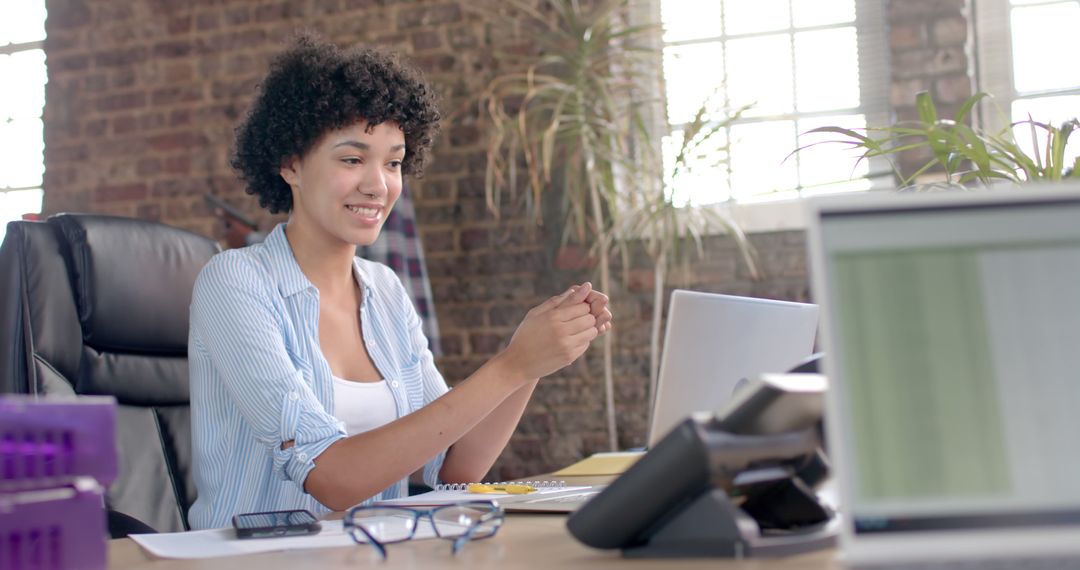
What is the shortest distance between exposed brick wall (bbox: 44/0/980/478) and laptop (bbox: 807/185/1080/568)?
2.77 meters

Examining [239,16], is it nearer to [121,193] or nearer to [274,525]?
[121,193]

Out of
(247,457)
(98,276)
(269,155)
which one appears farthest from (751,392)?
(269,155)

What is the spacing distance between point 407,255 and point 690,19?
131 cm

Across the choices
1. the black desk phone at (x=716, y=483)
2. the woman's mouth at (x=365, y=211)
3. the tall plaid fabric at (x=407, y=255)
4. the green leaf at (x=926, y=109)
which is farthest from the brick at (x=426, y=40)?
the black desk phone at (x=716, y=483)

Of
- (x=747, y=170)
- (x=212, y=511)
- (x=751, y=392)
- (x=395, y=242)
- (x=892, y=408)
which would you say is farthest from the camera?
(x=747, y=170)

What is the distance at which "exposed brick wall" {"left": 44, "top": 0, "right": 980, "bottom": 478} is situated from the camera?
138 inches

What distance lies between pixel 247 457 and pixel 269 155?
67 cm

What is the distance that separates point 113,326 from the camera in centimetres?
185

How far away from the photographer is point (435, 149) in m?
3.74

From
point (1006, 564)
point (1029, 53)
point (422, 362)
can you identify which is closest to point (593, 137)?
point (422, 362)

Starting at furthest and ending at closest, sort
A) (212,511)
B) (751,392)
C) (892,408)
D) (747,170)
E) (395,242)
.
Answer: (747,170) < (395,242) < (212,511) < (751,392) < (892,408)

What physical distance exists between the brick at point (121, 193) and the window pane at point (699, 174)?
6.55 feet

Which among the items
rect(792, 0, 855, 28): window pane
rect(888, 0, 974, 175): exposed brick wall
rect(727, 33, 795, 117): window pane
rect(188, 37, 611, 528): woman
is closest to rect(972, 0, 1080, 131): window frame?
rect(888, 0, 974, 175): exposed brick wall

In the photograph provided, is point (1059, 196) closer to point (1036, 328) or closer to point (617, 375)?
point (1036, 328)
